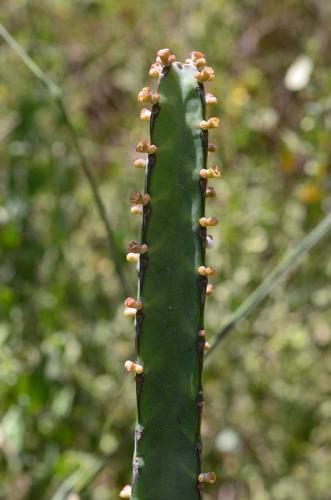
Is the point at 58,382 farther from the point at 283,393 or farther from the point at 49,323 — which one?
the point at 283,393

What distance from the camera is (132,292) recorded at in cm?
185

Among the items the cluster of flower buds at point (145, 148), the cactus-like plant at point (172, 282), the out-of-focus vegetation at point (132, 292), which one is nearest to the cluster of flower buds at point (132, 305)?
the cactus-like plant at point (172, 282)

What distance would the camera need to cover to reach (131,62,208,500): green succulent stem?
34.8 inches

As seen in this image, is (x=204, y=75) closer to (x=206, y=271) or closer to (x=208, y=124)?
(x=208, y=124)

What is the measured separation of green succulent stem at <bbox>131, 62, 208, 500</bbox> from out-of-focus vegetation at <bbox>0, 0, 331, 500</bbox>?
64cm

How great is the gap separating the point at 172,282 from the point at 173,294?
12 millimetres

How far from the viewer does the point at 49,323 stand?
5.71 feet

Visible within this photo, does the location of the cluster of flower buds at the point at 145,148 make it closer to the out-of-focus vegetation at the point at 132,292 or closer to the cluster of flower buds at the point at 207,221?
the cluster of flower buds at the point at 207,221

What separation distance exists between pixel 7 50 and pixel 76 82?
536 mm

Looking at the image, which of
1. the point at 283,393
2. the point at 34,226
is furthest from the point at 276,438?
the point at 34,226

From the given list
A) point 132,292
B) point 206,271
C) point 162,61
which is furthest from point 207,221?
point 132,292

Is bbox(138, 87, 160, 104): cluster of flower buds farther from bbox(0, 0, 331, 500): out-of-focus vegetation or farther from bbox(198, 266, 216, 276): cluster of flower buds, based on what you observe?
bbox(0, 0, 331, 500): out-of-focus vegetation

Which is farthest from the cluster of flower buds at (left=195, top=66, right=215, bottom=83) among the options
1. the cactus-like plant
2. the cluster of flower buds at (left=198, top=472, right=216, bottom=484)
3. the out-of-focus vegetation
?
the out-of-focus vegetation

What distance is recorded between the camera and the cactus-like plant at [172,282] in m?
0.88
